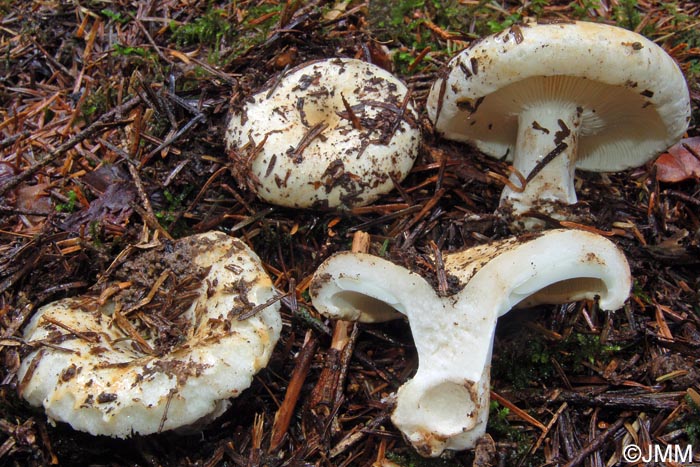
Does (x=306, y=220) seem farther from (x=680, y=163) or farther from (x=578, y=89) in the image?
(x=680, y=163)

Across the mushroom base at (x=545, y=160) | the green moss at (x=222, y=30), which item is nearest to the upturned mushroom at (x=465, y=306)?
the mushroom base at (x=545, y=160)

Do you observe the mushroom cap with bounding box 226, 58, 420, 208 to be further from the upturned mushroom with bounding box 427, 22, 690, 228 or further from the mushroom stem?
the mushroom stem

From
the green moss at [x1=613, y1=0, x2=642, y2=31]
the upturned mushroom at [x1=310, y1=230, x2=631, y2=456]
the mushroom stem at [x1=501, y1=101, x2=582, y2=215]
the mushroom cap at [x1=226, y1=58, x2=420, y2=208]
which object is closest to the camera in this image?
the upturned mushroom at [x1=310, y1=230, x2=631, y2=456]

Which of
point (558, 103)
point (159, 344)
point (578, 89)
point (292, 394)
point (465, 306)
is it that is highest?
point (578, 89)

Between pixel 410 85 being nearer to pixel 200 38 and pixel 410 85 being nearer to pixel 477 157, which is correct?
pixel 477 157

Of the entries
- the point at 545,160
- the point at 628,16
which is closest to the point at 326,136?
the point at 545,160

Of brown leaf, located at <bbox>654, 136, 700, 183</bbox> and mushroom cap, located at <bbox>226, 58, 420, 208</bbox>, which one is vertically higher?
mushroom cap, located at <bbox>226, 58, 420, 208</bbox>

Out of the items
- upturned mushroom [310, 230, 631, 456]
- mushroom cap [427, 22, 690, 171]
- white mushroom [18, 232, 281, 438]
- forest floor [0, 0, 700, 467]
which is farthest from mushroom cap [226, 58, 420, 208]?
upturned mushroom [310, 230, 631, 456]
